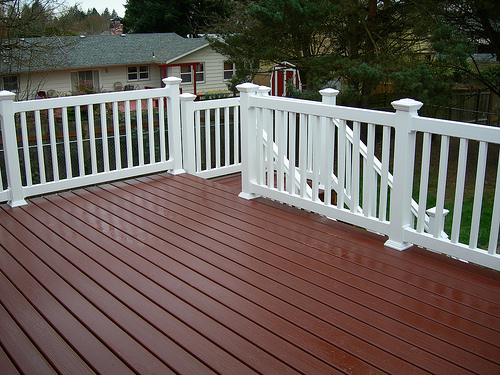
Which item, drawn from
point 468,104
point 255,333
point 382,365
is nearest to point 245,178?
point 255,333


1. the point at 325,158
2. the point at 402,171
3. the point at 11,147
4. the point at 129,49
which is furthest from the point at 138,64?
the point at 402,171

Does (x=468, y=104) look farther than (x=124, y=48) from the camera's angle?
No

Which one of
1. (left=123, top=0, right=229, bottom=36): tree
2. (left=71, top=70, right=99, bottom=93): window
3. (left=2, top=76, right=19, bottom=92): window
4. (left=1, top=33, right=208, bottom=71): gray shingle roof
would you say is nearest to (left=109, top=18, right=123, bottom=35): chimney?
(left=123, top=0, right=229, bottom=36): tree

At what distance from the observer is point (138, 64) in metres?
21.9

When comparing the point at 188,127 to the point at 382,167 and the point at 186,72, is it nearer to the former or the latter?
the point at 382,167

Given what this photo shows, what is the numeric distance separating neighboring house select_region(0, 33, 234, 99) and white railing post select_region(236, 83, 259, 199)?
16.9 m

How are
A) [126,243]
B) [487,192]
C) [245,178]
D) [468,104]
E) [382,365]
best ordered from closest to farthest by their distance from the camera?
[382,365] < [126,243] < [245,178] < [487,192] < [468,104]

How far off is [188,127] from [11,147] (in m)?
1.66

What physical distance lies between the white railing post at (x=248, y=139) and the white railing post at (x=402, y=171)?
4.57 ft

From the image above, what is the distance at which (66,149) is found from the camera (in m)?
4.53

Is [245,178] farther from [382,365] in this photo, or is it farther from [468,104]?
[468,104]

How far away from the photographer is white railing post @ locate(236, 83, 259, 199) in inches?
167

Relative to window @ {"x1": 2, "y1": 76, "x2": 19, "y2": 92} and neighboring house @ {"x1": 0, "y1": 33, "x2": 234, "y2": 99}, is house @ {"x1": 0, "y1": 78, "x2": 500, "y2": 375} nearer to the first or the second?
window @ {"x1": 2, "y1": 76, "x2": 19, "y2": 92}

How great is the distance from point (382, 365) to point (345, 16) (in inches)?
417
